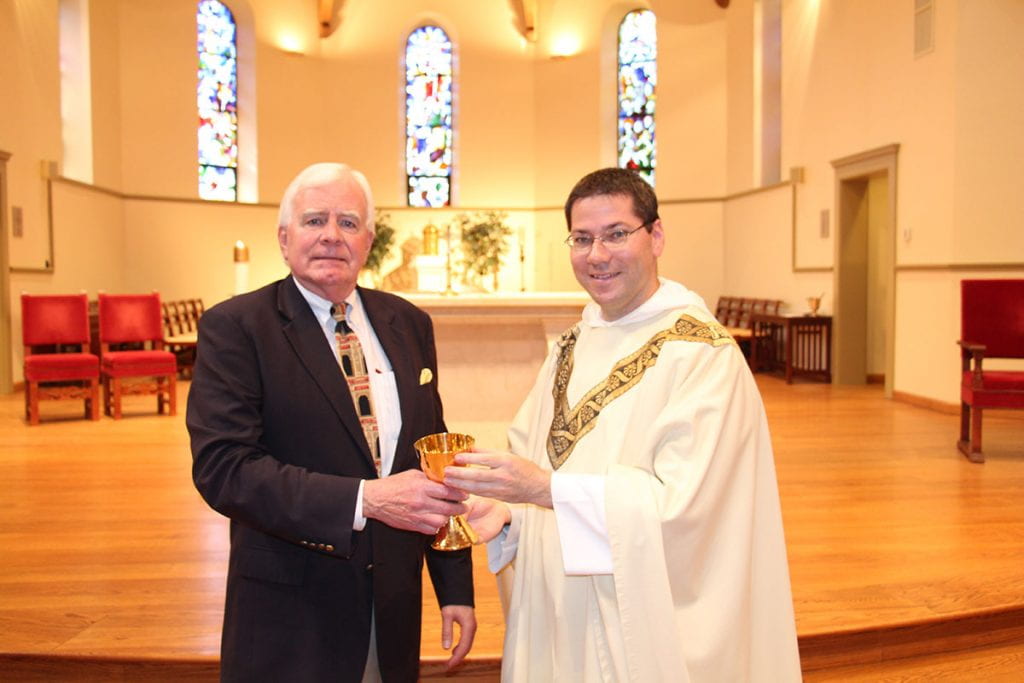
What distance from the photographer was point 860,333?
978 cm

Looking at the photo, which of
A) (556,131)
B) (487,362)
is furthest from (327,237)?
(556,131)

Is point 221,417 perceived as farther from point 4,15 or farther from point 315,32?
point 315,32

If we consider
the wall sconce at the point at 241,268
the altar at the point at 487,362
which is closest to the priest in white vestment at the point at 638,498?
the altar at the point at 487,362

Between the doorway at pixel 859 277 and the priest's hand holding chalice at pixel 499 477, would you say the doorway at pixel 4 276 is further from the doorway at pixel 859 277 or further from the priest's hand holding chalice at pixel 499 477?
the priest's hand holding chalice at pixel 499 477

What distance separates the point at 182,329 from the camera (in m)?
11.5

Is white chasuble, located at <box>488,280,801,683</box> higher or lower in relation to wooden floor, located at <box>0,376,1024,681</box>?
higher

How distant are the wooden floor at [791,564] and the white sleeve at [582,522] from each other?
1446 millimetres

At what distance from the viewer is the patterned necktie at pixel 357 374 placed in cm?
179

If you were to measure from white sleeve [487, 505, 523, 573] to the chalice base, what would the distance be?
0.24m

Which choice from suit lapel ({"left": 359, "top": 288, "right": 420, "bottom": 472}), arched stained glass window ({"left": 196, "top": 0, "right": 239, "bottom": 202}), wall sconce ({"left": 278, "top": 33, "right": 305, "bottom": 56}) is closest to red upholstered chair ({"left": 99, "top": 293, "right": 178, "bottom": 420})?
arched stained glass window ({"left": 196, "top": 0, "right": 239, "bottom": 202})

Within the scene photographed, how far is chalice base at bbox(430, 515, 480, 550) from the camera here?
1655 millimetres

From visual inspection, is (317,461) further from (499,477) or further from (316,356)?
(499,477)

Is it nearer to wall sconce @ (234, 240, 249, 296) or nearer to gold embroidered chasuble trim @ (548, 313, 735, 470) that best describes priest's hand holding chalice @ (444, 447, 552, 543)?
gold embroidered chasuble trim @ (548, 313, 735, 470)

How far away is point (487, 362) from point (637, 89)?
942 cm
